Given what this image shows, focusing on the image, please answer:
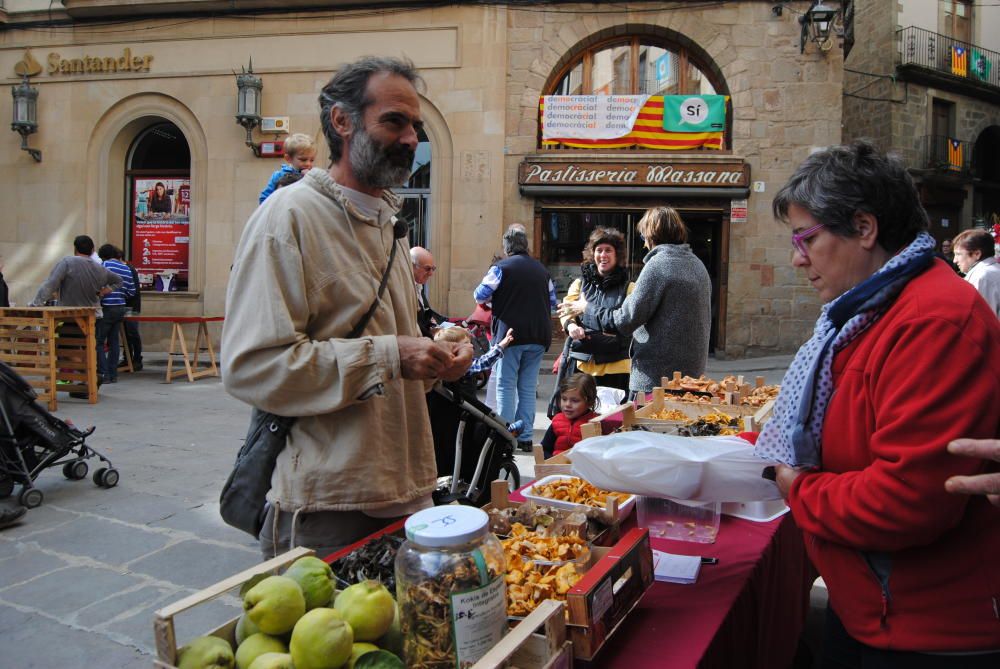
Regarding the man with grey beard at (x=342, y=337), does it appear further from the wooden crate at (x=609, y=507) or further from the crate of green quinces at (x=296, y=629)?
the crate of green quinces at (x=296, y=629)

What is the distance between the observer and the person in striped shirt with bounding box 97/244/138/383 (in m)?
10.5

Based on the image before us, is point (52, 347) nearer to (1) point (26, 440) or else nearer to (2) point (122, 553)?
(1) point (26, 440)

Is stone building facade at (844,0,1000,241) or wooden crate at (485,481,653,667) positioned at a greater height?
stone building facade at (844,0,1000,241)

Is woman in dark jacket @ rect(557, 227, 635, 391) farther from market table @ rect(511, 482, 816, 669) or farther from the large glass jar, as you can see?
the large glass jar

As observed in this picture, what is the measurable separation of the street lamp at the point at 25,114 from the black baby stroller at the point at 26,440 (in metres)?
11.7

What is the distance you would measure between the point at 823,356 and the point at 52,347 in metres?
8.92

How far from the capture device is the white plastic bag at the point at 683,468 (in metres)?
2.03

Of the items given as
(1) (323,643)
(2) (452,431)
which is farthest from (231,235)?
(1) (323,643)

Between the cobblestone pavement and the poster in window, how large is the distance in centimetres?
811

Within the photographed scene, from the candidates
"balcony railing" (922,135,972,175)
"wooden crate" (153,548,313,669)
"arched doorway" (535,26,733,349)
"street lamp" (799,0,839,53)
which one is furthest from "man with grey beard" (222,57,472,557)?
"balcony railing" (922,135,972,175)

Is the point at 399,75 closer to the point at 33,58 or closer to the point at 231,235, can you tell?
the point at 231,235

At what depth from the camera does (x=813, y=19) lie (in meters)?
12.5

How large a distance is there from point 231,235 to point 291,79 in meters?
3.11

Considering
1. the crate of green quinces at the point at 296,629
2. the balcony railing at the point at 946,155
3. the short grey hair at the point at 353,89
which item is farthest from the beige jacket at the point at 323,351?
the balcony railing at the point at 946,155
